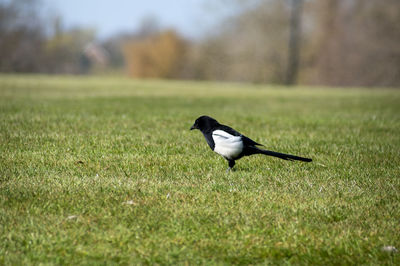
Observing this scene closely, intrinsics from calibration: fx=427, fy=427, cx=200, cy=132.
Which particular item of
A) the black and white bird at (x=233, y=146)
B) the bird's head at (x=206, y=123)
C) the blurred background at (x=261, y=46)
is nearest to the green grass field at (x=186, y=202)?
the black and white bird at (x=233, y=146)

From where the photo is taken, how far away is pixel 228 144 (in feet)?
14.9

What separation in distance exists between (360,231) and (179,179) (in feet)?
6.28

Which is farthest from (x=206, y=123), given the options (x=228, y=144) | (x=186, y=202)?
(x=186, y=202)

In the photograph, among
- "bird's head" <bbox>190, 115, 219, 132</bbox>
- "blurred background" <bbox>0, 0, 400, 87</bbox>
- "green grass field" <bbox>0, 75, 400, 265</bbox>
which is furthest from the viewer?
"blurred background" <bbox>0, 0, 400, 87</bbox>

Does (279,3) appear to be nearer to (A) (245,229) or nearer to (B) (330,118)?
(B) (330,118)

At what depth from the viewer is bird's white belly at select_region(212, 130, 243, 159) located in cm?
453

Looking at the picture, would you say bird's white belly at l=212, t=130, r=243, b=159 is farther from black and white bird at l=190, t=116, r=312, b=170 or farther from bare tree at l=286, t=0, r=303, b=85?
bare tree at l=286, t=0, r=303, b=85

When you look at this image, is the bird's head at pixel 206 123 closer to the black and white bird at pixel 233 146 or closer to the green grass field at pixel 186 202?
the black and white bird at pixel 233 146

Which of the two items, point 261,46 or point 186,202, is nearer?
point 186,202

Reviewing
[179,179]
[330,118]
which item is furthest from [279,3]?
[179,179]

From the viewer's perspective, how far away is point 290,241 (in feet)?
10.3

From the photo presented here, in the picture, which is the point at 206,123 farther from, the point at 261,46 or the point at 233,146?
the point at 261,46

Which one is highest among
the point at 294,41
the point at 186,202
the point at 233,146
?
the point at 294,41

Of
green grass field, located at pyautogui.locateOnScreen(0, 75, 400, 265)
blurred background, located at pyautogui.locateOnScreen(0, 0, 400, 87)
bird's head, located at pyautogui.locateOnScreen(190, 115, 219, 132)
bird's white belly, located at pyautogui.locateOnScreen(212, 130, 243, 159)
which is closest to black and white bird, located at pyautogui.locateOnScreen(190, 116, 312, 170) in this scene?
bird's white belly, located at pyautogui.locateOnScreen(212, 130, 243, 159)
